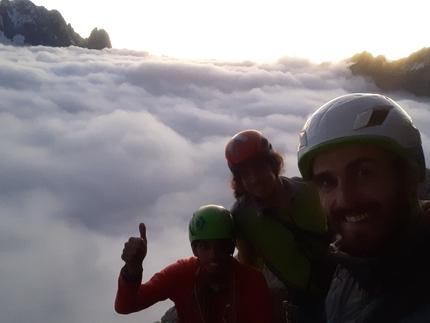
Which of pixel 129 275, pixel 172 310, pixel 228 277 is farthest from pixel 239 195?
pixel 172 310

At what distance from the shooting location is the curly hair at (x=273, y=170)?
139 inches

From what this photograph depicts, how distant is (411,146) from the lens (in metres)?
1.78

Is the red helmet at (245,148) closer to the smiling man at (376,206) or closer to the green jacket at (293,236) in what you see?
the green jacket at (293,236)

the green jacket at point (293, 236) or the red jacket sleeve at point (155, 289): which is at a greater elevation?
the green jacket at point (293, 236)

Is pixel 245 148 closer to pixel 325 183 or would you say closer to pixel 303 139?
pixel 303 139

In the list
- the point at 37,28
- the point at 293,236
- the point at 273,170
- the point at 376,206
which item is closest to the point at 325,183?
the point at 376,206

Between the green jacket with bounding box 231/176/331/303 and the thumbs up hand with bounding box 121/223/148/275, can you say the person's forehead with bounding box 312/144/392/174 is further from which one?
the thumbs up hand with bounding box 121/223/148/275

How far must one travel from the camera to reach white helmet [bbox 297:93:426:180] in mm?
1734

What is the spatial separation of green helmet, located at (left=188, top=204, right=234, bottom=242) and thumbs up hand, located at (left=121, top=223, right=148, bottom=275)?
1.80 ft

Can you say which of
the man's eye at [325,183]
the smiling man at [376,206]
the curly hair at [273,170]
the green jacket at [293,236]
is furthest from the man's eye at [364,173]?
the curly hair at [273,170]

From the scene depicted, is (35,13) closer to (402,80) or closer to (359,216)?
(402,80)

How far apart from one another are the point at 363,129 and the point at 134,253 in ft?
6.57

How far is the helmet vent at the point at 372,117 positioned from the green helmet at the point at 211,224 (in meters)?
1.82

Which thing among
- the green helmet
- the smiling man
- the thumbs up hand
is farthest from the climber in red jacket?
the smiling man
